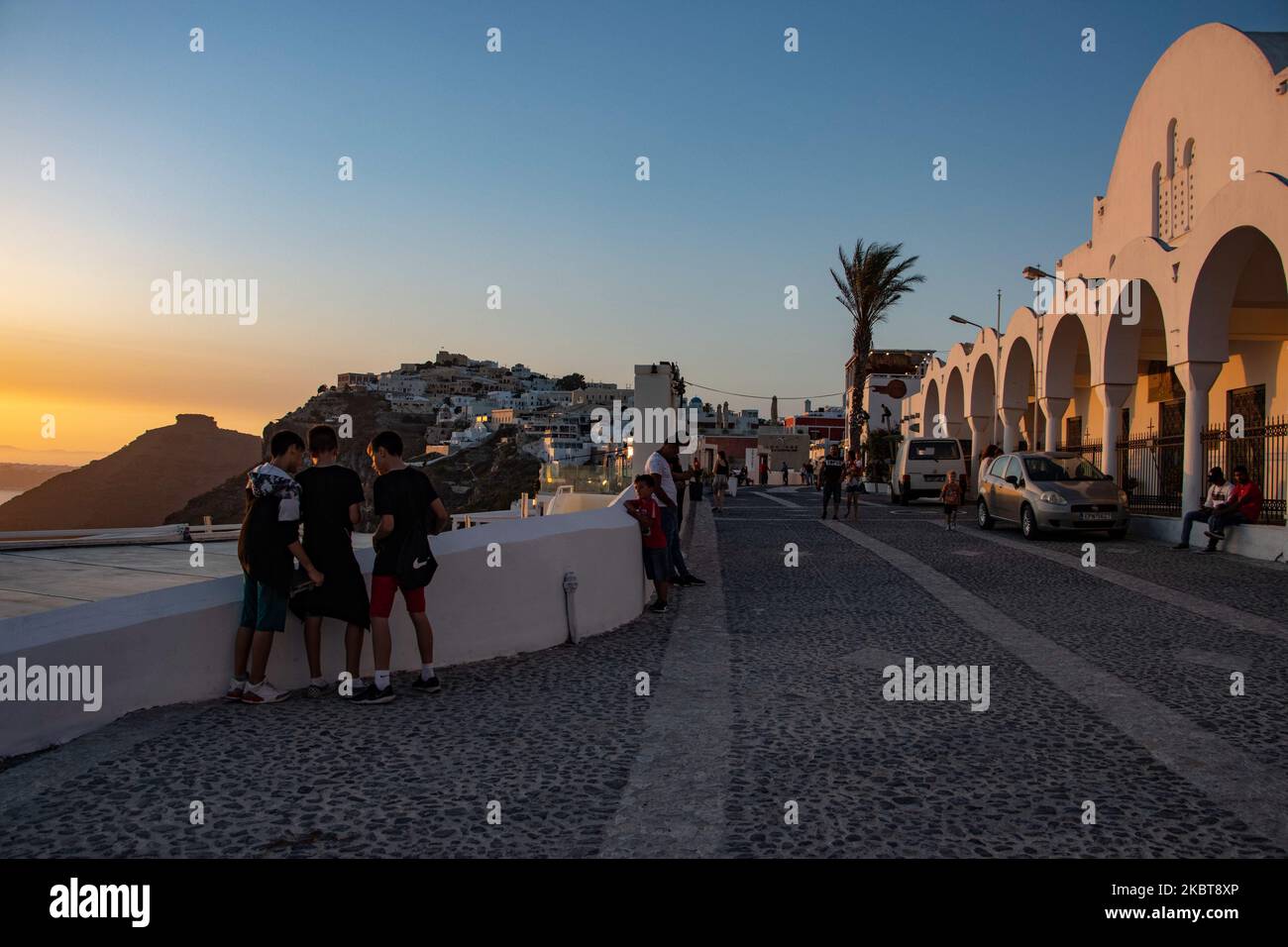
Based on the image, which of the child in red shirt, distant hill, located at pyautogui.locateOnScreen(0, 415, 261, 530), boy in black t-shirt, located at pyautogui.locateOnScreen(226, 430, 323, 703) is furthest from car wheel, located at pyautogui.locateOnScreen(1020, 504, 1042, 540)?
distant hill, located at pyautogui.locateOnScreen(0, 415, 261, 530)

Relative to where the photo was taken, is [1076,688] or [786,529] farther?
[786,529]

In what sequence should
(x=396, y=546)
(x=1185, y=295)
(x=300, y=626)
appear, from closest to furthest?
1. (x=396, y=546)
2. (x=300, y=626)
3. (x=1185, y=295)

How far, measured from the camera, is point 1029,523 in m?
16.9

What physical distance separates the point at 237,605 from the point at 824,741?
11.8 ft

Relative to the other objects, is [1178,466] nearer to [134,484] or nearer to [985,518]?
[985,518]

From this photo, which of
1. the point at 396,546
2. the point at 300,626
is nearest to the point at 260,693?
the point at 300,626

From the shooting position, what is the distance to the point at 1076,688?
20.6 ft

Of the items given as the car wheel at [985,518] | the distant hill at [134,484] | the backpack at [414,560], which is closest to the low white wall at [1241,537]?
the car wheel at [985,518]

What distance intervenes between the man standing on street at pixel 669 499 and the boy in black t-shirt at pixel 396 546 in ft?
13.0

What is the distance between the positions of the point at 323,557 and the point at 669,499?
4.92 meters

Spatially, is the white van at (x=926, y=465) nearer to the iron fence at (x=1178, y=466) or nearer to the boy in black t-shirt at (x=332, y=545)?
the iron fence at (x=1178, y=466)

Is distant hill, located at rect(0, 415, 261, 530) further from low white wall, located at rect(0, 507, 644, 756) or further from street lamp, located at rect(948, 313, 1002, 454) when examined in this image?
low white wall, located at rect(0, 507, 644, 756)
